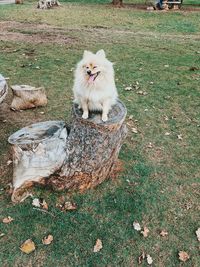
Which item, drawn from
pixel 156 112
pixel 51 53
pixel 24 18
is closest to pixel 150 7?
pixel 24 18

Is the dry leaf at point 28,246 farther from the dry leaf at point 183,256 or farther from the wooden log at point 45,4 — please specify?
the wooden log at point 45,4

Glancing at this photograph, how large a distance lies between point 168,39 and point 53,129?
31.7 ft

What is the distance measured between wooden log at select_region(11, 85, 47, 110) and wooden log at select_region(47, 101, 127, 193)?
233 cm

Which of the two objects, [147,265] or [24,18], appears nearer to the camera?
[147,265]

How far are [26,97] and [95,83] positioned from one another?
308 centimetres

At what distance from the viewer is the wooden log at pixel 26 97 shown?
748 centimetres

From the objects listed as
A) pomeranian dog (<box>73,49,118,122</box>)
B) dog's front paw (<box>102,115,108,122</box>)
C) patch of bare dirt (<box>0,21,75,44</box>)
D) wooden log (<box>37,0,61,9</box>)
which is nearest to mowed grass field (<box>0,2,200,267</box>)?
patch of bare dirt (<box>0,21,75,44</box>)

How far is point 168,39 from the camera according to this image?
45.5 feet

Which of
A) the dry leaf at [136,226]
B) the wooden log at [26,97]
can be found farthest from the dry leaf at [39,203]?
the wooden log at [26,97]

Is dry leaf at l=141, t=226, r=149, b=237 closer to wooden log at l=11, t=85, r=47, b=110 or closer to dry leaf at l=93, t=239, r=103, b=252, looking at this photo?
dry leaf at l=93, t=239, r=103, b=252

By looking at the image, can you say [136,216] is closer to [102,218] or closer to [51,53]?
[102,218]

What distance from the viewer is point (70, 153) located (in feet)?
17.1

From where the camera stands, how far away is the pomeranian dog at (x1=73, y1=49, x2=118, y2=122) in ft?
15.3

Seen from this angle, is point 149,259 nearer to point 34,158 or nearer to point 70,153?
point 70,153
